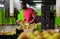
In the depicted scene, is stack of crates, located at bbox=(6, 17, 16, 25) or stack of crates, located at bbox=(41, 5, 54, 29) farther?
stack of crates, located at bbox=(6, 17, 16, 25)

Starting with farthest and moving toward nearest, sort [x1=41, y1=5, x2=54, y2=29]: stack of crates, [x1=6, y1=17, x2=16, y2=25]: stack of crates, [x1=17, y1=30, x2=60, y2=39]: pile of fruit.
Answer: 1. [x1=6, y1=17, x2=16, y2=25]: stack of crates
2. [x1=41, y1=5, x2=54, y2=29]: stack of crates
3. [x1=17, y1=30, x2=60, y2=39]: pile of fruit

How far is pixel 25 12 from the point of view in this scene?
147 inches

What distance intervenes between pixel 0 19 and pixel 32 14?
4.18 feet

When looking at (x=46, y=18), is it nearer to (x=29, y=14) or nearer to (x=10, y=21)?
(x=29, y=14)

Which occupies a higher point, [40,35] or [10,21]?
[40,35]

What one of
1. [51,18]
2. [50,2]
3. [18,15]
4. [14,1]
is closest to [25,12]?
[50,2]

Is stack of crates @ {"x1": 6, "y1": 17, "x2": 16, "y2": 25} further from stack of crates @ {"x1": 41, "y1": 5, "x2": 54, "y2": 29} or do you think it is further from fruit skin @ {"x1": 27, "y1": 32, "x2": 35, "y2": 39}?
fruit skin @ {"x1": 27, "y1": 32, "x2": 35, "y2": 39}

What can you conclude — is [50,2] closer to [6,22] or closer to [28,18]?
[28,18]

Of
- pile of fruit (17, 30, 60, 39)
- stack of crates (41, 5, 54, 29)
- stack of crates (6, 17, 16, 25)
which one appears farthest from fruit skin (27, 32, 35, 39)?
stack of crates (6, 17, 16, 25)

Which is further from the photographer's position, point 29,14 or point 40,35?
point 29,14

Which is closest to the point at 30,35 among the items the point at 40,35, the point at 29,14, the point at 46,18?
the point at 40,35

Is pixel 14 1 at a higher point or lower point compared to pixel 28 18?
higher

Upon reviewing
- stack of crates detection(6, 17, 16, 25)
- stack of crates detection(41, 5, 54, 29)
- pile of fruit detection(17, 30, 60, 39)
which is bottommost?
stack of crates detection(6, 17, 16, 25)

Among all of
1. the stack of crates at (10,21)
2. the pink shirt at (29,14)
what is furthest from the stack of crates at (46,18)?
the stack of crates at (10,21)
